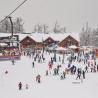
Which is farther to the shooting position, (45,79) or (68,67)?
(68,67)

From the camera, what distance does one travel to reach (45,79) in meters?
36.0

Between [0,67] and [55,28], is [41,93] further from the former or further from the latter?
[55,28]

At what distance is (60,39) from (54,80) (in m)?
36.4

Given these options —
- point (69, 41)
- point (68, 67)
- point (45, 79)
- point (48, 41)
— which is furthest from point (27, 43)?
point (45, 79)

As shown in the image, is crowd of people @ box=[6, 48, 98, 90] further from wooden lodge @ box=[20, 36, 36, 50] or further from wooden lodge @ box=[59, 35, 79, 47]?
wooden lodge @ box=[59, 35, 79, 47]

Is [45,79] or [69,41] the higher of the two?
[69,41]

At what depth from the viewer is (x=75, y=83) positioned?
3406cm

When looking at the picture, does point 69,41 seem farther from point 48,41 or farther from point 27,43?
point 27,43

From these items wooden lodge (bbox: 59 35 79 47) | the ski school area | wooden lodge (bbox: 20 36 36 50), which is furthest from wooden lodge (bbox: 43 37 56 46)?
the ski school area

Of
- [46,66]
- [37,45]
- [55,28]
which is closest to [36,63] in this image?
[46,66]

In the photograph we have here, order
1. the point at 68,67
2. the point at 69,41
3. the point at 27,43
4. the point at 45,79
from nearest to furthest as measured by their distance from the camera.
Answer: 1. the point at 45,79
2. the point at 68,67
3. the point at 27,43
4. the point at 69,41

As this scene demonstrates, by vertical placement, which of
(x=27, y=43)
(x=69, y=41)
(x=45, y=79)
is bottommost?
(x=45, y=79)

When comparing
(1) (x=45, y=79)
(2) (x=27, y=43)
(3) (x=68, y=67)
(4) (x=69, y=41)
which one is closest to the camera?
(1) (x=45, y=79)

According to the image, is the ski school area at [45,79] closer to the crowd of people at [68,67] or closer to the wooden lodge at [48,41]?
the crowd of people at [68,67]
